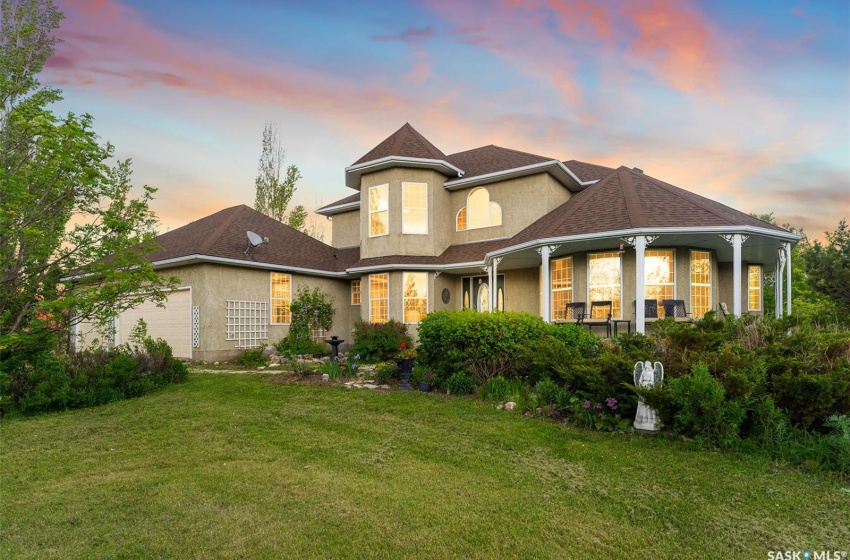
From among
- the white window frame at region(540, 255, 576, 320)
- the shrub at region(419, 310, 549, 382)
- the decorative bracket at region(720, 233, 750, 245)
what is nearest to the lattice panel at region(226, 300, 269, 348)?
the shrub at region(419, 310, 549, 382)

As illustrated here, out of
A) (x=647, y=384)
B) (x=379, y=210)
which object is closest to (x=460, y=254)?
(x=379, y=210)

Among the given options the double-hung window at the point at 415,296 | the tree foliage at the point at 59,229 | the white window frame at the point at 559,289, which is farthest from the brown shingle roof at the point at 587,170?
the tree foliage at the point at 59,229

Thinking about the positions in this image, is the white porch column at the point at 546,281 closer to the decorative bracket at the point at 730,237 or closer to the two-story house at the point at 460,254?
the two-story house at the point at 460,254

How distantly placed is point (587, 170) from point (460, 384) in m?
12.4

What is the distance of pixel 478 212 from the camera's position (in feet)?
51.6

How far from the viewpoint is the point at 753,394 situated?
4.82 metres

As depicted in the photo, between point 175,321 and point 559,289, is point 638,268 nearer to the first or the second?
point 559,289

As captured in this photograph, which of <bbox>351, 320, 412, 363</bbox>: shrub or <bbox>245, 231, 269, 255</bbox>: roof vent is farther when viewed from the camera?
<bbox>245, 231, 269, 255</bbox>: roof vent

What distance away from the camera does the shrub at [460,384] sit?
7.81m

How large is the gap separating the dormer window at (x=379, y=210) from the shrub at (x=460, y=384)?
8.55 metres

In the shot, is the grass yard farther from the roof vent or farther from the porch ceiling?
the roof vent

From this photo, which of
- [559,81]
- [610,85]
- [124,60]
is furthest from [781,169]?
[124,60]

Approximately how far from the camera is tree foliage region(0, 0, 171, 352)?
14.4 feet

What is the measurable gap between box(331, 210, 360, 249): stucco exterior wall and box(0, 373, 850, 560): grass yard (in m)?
13.2
